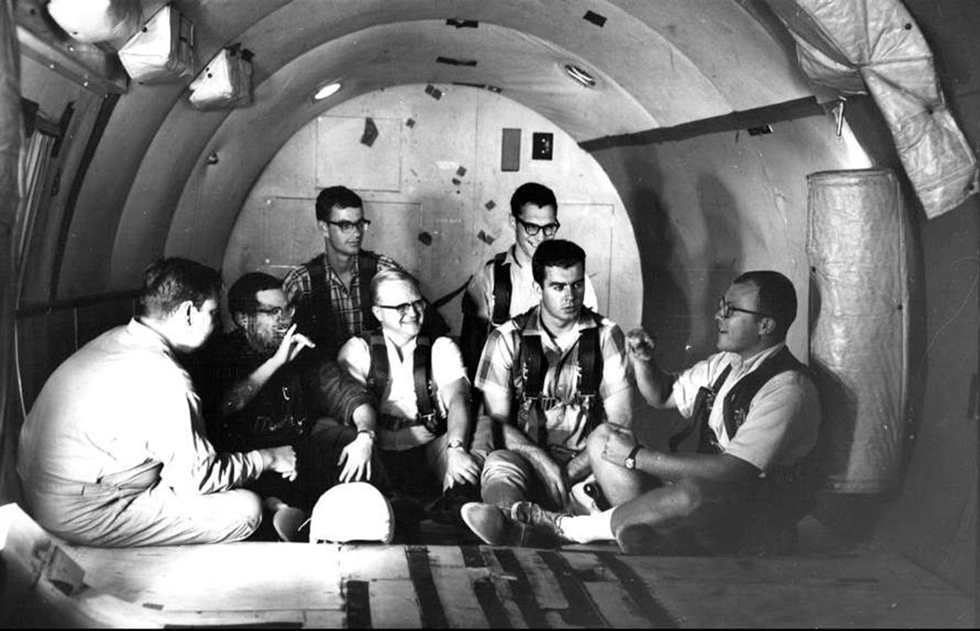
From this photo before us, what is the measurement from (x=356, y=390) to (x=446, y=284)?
10.2 feet

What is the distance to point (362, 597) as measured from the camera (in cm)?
386

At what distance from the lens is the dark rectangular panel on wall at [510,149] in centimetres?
855

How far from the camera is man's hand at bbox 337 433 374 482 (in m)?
5.00

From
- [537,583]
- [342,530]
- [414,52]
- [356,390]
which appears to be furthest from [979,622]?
[414,52]

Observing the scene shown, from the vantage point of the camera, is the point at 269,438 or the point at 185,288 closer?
the point at 185,288

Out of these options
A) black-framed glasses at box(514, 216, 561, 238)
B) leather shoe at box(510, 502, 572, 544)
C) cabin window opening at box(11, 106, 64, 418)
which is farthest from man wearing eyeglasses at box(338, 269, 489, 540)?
cabin window opening at box(11, 106, 64, 418)

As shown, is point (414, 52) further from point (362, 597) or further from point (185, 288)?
point (362, 597)

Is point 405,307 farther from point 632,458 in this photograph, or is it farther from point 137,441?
point 137,441

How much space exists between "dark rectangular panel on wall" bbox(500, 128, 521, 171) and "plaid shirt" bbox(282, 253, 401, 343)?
83.6 inches

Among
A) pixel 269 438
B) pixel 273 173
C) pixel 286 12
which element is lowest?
pixel 269 438

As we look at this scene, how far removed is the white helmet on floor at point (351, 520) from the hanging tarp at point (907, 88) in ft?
8.69

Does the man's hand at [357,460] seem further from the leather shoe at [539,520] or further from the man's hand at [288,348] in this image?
the leather shoe at [539,520]

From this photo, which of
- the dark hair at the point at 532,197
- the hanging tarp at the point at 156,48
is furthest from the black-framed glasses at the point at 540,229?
the hanging tarp at the point at 156,48

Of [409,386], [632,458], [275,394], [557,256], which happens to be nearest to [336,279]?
[409,386]
